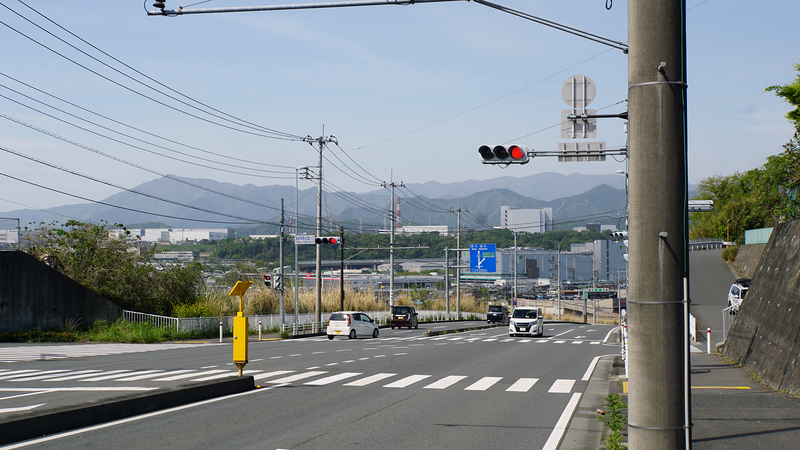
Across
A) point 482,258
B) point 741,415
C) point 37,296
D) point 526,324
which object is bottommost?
point 526,324

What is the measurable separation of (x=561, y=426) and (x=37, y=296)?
29029 millimetres

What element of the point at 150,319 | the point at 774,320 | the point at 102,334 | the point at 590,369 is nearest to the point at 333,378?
the point at 590,369

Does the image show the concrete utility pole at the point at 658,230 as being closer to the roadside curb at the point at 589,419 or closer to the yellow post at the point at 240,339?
the roadside curb at the point at 589,419

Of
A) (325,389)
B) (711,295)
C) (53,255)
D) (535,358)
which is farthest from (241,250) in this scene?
(325,389)

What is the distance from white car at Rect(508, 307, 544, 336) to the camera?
38125mm

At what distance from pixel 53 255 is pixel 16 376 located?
21.7 metres

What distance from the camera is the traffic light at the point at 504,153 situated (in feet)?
43.4

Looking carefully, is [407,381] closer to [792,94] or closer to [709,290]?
[792,94]

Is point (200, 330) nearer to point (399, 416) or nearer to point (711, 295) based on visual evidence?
point (399, 416)

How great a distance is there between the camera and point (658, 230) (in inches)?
170

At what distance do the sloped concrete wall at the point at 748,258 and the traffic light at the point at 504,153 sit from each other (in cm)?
4116

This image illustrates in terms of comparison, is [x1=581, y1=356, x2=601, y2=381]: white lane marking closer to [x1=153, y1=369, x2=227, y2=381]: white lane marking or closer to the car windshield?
[x1=153, y1=369, x2=227, y2=381]: white lane marking

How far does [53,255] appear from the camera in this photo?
113 ft

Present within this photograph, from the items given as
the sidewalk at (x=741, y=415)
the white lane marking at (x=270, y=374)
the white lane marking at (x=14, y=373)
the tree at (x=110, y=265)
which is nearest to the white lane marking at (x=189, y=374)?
the white lane marking at (x=270, y=374)
